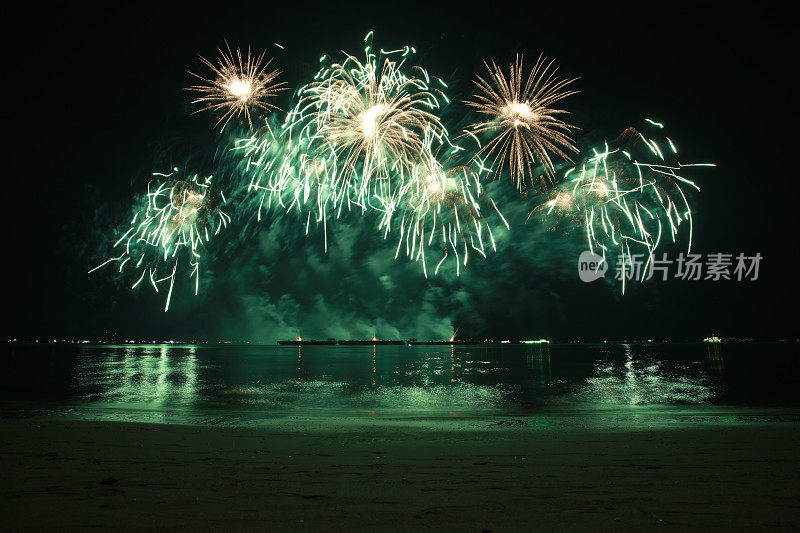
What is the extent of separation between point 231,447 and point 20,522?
374 centimetres

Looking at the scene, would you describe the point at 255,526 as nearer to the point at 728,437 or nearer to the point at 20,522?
the point at 20,522

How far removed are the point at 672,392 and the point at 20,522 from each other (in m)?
23.5

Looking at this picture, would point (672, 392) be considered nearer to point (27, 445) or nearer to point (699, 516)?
point (699, 516)

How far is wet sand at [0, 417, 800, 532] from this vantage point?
13.5 feet

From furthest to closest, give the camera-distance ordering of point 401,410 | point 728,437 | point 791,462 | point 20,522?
point 401,410, point 728,437, point 791,462, point 20,522

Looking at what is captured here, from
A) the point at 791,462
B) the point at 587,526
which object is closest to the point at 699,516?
the point at 587,526

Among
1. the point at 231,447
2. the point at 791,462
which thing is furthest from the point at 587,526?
the point at 231,447

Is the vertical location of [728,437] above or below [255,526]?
below

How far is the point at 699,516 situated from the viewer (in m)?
4.27

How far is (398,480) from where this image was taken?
17.9ft

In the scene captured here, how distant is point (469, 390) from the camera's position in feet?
73.2

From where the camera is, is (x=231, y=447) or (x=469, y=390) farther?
(x=469, y=390)

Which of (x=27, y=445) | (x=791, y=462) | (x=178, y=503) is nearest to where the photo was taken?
(x=178, y=503)

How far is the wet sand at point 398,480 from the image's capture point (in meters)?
4.13
